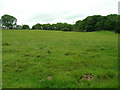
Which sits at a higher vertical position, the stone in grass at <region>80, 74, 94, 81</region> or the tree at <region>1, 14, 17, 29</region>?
the tree at <region>1, 14, 17, 29</region>

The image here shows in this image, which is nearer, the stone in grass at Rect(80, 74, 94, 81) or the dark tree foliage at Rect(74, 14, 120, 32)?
the stone in grass at Rect(80, 74, 94, 81)

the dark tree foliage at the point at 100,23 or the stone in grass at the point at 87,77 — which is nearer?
the stone in grass at the point at 87,77

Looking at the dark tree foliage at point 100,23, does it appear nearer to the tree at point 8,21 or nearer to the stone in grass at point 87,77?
the tree at point 8,21

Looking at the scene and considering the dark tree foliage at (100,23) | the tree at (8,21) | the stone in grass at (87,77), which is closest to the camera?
the stone in grass at (87,77)

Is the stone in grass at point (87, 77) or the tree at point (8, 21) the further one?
the tree at point (8, 21)

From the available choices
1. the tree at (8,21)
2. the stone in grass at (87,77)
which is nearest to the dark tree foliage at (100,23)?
the tree at (8,21)

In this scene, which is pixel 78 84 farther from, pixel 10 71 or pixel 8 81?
pixel 10 71

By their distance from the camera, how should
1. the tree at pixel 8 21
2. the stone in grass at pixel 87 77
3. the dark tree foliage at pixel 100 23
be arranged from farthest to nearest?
the tree at pixel 8 21, the dark tree foliage at pixel 100 23, the stone in grass at pixel 87 77

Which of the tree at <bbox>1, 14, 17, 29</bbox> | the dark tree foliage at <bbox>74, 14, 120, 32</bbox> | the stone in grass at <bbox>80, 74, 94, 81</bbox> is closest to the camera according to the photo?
the stone in grass at <bbox>80, 74, 94, 81</bbox>

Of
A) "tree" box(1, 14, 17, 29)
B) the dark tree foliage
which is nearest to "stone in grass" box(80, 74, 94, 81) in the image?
the dark tree foliage

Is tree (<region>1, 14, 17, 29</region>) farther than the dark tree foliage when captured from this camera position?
Yes

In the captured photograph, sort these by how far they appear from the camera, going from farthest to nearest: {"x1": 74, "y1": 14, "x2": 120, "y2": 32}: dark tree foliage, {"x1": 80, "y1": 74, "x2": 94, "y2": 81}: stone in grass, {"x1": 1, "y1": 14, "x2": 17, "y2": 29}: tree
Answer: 1. {"x1": 1, "y1": 14, "x2": 17, "y2": 29}: tree
2. {"x1": 74, "y1": 14, "x2": 120, "y2": 32}: dark tree foliage
3. {"x1": 80, "y1": 74, "x2": 94, "y2": 81}: stone in grass

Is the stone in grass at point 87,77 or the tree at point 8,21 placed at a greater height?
the tree at point 8,21

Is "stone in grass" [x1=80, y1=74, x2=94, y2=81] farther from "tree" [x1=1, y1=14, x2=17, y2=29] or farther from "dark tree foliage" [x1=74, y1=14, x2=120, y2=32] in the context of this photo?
"tree" [x1=1, y1=14, x2=17, y2=29]
